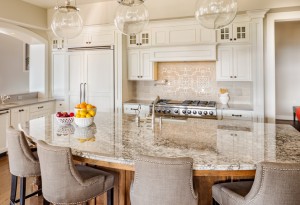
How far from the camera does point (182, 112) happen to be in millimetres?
4758

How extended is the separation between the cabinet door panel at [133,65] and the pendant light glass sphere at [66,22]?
87.1 inches

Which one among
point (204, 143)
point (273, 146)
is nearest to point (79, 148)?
point (204, 143)

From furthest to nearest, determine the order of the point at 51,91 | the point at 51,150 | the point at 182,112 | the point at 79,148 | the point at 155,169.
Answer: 1. the point at 51,91
2. the point at 182,112
3. the point at 79,148
4. the point at 51,150
5. the point at 155,169

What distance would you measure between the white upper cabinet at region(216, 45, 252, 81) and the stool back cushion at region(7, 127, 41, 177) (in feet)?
11.9

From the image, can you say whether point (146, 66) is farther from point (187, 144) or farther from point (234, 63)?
point (187, 144)

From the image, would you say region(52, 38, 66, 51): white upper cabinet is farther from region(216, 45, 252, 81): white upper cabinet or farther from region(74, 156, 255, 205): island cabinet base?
region(74, 156, 255, 205): island cabinet base

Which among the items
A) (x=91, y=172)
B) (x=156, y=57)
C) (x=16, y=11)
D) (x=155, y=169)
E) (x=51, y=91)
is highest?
(x=16, y=11)

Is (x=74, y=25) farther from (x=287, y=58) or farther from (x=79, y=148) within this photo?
(x=287, y=58)

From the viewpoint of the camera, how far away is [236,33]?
14.8 feet

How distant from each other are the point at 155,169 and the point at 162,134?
885 mm

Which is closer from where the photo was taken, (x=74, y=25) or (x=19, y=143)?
(x=19, y=143)

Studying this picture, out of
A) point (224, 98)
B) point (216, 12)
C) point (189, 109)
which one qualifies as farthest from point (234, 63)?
point (216, 12)

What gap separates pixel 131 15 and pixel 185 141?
63.1 inches

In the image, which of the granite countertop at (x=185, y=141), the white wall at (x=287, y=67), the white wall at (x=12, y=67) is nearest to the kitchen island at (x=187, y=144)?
the granite countertop at (x=185, y=141)
